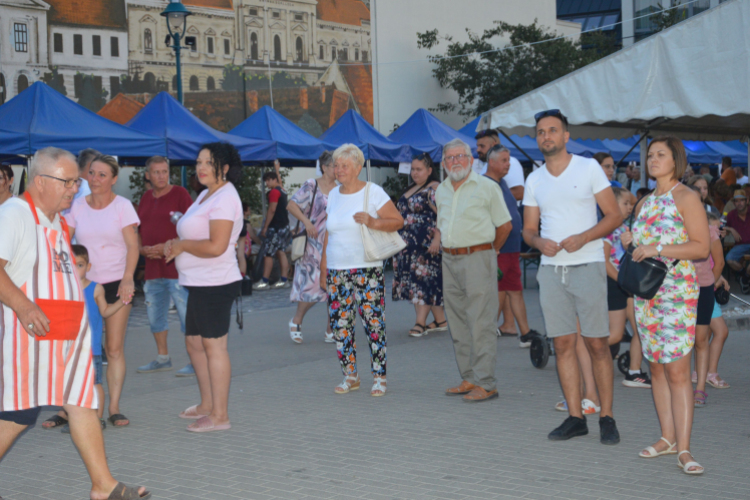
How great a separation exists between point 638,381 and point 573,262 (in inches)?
80.5

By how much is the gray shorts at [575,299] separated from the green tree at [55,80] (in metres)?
18.3

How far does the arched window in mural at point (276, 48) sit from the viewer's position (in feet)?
84.2

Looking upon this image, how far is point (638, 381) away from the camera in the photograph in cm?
658

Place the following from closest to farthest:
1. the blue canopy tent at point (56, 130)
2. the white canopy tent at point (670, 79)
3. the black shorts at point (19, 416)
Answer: the black shorts at point (19, 416) < the white canopy tent at point (670, 79) < the blue canopy tent at point (56, 130)

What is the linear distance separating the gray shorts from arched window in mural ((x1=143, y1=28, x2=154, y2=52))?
19.5 m

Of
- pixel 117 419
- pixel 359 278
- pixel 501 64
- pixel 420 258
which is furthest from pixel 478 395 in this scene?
pixel 501 64

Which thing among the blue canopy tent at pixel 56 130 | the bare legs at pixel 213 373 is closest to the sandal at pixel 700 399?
the bare legs at pixel 213 373

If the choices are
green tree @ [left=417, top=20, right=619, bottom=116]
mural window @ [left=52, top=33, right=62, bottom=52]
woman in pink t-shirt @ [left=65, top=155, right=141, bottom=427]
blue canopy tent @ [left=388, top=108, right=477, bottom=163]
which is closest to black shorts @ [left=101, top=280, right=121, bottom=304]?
woman in pink t-shirt @ [left=65, top=155, right=141, bottom=427]

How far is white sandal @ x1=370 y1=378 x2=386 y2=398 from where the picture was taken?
256 inches

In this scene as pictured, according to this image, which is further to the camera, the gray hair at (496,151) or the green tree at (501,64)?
the green tree at (501,64)

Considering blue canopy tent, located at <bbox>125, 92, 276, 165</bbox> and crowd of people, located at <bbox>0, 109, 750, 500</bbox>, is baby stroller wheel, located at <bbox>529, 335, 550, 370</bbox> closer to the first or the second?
crowd of people, located at <bbox>0, 109, 750, 500</bbox>

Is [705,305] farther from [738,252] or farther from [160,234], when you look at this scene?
[738,252]

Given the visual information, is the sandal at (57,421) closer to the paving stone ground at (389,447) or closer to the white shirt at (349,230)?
the paving stone ground at (389,447)

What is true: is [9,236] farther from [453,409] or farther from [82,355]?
[453,409]
